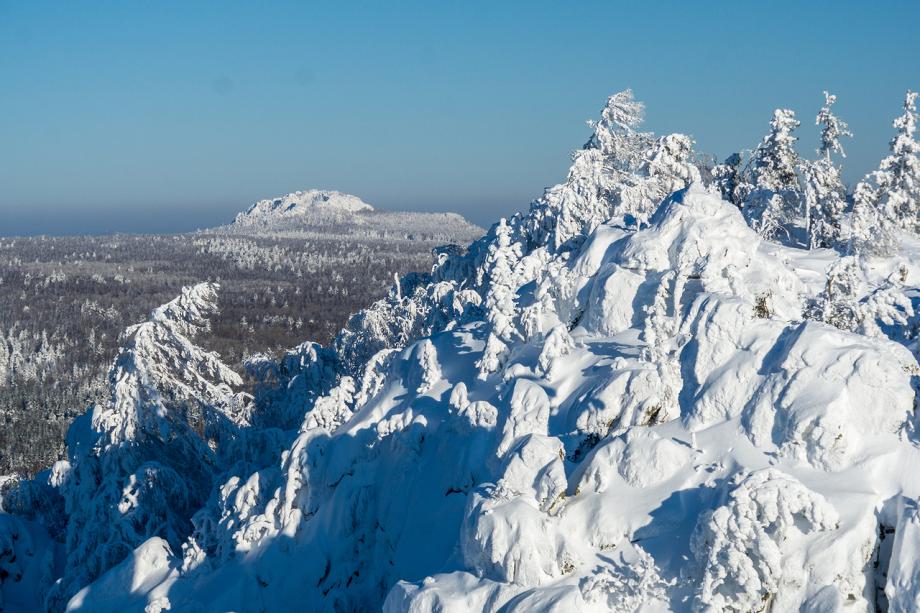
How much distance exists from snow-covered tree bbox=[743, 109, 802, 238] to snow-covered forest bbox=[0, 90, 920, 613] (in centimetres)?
495

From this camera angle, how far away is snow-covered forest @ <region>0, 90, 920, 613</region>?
Answer: 11.6 m

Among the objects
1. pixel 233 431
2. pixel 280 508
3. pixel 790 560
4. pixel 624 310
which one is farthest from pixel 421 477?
pixel 233 431

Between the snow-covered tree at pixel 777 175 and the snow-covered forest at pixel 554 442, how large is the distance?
16.2ft

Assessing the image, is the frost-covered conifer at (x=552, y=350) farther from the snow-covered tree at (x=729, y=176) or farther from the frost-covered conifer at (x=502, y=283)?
the snow-covered tree at (x=729, y=176)

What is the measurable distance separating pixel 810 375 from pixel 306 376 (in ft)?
75.5

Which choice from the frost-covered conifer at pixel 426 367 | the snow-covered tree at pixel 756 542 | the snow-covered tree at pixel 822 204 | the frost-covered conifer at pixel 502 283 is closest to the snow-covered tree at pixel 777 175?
the snow-covered tree at pixel 822 204

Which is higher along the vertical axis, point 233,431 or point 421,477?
point 421,477

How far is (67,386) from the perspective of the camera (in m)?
146

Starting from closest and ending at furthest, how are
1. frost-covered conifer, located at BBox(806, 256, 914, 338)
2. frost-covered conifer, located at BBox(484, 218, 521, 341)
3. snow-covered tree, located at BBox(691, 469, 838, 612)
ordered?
1. snow-covered tree, located at BBox(691, 469, 838, 612)
2. frost-covered conifer, located at BBox(484, 218, 521, 341)
3. frost-covered conifer, located at BBox(806, 256, 914, 338)

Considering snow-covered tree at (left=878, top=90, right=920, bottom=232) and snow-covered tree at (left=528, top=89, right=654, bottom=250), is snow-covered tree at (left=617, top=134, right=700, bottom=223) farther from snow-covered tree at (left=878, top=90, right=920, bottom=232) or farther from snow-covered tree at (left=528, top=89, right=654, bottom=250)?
snow-covered tree at (left=878, top=90, right=920, bottom=232)

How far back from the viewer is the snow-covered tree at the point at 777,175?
39719 mm

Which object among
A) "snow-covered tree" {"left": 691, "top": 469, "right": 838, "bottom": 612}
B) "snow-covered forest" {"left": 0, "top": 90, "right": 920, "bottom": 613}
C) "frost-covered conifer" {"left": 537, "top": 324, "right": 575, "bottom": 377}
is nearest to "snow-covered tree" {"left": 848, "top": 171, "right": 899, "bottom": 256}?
"snow-covered forest" {"left": 0, "top": 90, "right": 920, "bottom": 613}

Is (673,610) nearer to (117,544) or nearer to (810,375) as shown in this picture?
(810,375)

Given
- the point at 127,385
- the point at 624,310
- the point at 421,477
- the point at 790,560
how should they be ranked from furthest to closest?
the point at 127,385
the point at 624,310
the point at 421,477
the point at 790,560
